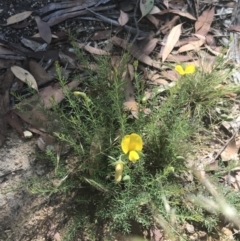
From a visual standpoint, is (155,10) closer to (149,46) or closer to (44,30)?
(149,46)

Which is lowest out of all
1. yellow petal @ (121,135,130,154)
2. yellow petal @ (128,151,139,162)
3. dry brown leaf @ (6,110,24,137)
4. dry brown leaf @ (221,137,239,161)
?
dry brown leaf @ (221,137,239,161)

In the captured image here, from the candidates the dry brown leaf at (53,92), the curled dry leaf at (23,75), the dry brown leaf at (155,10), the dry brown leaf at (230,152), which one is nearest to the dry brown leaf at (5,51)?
the curled dry leaf at (23,75)

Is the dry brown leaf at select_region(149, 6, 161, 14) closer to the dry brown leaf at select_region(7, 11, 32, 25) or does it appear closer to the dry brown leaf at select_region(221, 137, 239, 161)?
the dry brown leaf at select_region(7, 11, 32, 25)

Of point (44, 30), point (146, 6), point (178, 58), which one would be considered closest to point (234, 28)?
point (178, 58)

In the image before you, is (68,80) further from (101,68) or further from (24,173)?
(24,173)

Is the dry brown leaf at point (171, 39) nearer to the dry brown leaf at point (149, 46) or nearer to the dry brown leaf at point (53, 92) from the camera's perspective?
the dry brown leaf at point (149, 46)

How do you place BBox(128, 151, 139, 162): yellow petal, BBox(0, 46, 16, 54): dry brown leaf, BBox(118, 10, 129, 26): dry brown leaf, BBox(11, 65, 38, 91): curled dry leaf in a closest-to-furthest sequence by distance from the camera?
BBox(128, 151, 139, 162): yellow petal → BBox(11, 65, 38, 91): curled dry leaf → BBox(0, 46, 16, 54): dry brown leaf → BBox(118, 10, 129, 26): dry brown leaf

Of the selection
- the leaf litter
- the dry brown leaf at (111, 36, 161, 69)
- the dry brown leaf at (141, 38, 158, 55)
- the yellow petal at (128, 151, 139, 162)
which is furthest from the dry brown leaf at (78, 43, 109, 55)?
the yellow petal at (128, 151, 139, 162)

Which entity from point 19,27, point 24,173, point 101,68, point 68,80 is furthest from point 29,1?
point 24,173

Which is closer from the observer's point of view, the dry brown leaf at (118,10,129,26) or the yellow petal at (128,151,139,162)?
the yellow petal at (128,151,139,162)

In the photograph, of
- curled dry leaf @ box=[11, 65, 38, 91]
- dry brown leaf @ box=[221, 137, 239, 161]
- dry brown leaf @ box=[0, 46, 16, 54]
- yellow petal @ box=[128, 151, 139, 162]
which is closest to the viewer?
yellow petal @ box=[128, 151, 139, 162]
